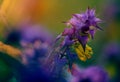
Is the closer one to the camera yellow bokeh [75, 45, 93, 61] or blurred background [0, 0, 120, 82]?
yellow bokeh [75, 45, 93, 61]

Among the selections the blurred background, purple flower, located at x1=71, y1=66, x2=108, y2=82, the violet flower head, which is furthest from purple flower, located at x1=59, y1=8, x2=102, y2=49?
the blurred background

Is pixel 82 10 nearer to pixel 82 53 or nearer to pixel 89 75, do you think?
pixel 89 75

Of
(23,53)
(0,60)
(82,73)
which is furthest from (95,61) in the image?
(0,60)

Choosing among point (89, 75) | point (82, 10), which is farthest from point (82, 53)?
point (82, 10)

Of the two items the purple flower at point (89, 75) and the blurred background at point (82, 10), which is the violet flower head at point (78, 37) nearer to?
the purple flower at point (89, 75)

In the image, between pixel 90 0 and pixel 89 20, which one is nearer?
pixel 89 20

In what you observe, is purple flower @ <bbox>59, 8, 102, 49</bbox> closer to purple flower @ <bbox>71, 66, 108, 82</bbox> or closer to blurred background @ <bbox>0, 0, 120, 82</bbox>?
purple flower @ <bbox>71, 66, 108, 82</bbox>

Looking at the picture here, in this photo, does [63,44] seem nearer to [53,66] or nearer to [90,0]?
[53,66]
